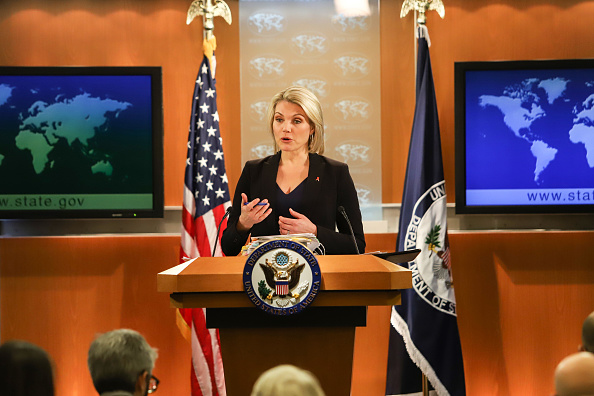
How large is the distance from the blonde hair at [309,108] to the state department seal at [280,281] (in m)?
1.01

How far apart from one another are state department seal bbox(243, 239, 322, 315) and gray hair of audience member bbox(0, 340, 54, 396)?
660 millimetres

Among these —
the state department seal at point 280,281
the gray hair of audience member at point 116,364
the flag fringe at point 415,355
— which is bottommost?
the flag fringe at point 415,355

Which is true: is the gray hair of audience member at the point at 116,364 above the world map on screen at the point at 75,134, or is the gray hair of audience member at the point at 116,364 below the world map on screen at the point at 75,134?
below

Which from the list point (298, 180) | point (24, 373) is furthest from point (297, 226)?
point (24, 373)

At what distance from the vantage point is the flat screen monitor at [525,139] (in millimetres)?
4633

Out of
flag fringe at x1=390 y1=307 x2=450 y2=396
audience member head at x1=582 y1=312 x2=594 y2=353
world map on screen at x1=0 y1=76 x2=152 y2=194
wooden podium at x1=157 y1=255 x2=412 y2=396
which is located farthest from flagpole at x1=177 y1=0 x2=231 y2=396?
audience member head at x1=582 y1=312 x2=594 y2=353

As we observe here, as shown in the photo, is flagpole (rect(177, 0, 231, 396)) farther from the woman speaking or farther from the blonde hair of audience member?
the blonde hair of audience member

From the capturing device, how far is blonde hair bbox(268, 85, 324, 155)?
9.46 feet

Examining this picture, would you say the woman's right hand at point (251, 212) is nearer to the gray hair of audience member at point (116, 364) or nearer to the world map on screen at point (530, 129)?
the gray hair of audience member at point (116, 364)

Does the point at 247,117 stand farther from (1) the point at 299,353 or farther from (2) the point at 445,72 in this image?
(1) the point at 299,353

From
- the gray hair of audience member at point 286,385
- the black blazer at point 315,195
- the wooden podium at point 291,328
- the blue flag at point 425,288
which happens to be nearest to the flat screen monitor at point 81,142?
the blue flag at point 425,288

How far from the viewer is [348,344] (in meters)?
2.16

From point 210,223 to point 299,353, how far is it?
2425 mm

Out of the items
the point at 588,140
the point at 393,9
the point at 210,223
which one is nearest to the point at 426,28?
the point at 393,9
